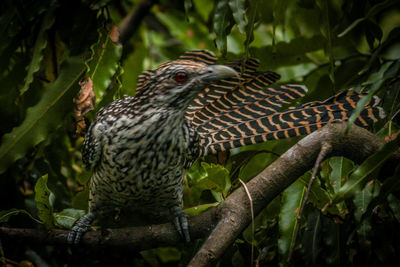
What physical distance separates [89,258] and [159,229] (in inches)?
22.4

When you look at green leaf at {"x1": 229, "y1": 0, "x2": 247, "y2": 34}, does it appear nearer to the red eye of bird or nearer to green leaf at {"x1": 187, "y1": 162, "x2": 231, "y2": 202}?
the red eye of bird

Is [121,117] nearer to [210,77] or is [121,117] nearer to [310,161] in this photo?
[210,77]

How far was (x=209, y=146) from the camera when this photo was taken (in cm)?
314

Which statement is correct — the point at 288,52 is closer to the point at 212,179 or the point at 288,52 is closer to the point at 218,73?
the point at 218,73

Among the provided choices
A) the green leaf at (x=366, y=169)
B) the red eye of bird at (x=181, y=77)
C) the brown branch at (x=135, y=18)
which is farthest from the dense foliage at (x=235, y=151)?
the brown branch at (x=135, y=18)

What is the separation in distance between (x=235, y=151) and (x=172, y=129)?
3.43ft

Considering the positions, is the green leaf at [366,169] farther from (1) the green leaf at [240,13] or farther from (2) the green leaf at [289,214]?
(1) the green leaf at [240,13]

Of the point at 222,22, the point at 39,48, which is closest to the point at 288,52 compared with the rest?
the point at 222,22

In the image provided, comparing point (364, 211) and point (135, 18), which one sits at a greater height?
point (135, 18)

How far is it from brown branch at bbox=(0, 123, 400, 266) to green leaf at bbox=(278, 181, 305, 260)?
161 mm

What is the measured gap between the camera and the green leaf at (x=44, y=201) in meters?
2.58

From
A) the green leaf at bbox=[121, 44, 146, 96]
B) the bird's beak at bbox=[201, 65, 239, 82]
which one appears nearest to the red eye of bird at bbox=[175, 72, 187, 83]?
the bird's beak at bbox=[201, 65, 239, 82]

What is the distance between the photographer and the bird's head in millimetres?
2639

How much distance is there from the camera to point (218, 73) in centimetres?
259
